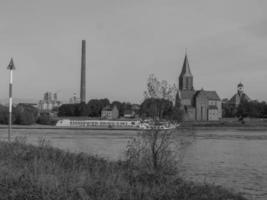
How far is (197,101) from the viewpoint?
17525 centimetres

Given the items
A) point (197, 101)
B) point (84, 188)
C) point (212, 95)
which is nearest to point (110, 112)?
point (197, 101)

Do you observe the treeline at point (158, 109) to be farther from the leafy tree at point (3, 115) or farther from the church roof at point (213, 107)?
the church roof at point (213, 107)

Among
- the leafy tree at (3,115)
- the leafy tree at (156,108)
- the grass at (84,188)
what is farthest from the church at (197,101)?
the grass at (84,188)

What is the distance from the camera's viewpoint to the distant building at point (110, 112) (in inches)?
6348

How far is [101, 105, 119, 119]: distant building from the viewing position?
161m

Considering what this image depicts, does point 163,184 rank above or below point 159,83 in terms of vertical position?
below

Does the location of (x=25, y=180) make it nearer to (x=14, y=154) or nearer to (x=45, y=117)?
(x=14, y=154)

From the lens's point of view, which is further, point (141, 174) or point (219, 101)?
point (219, 101)

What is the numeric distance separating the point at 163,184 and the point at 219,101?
177m

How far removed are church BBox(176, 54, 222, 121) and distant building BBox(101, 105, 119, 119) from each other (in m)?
27.0

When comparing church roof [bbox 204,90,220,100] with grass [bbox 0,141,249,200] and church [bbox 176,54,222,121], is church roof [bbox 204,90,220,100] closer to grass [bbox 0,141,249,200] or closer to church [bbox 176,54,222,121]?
church [bbox 176,54,222,121]

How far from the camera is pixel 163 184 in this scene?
34.4 ft

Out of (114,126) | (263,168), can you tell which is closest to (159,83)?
(263,168)

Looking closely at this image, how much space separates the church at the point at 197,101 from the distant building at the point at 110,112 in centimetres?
2697
